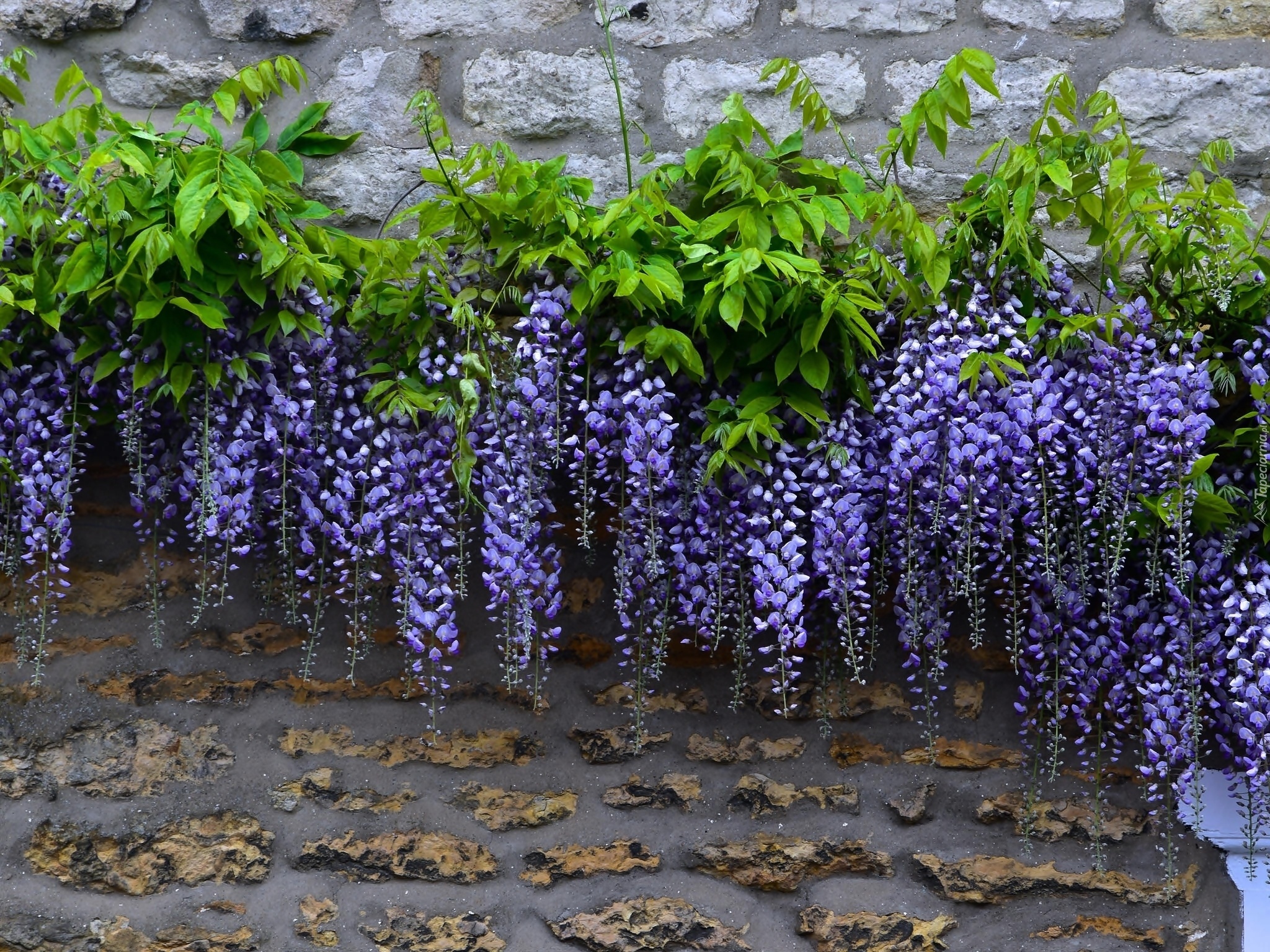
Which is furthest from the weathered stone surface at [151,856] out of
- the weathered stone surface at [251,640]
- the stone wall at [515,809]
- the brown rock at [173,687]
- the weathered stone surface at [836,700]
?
the weathered stone surface at [836,700]

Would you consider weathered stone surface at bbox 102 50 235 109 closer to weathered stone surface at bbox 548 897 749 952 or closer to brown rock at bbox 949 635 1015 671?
weathered stone surface at bbox 548 897 749 952

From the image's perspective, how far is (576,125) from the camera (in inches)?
107

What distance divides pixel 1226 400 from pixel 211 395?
200 cm

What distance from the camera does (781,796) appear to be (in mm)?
2506

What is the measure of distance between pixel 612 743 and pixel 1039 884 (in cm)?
93

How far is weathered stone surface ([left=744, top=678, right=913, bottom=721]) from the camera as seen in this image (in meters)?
2.54

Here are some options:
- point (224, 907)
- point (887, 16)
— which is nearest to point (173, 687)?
point (224, 907)

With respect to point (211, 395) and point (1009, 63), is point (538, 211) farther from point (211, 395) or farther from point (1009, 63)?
point (1009, 63)

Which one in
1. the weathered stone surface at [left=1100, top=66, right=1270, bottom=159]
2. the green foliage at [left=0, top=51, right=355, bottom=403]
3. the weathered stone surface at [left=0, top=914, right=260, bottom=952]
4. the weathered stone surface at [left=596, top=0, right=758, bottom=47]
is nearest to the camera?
the green foliage at [left=0, top=51, right=355, bottom=403]

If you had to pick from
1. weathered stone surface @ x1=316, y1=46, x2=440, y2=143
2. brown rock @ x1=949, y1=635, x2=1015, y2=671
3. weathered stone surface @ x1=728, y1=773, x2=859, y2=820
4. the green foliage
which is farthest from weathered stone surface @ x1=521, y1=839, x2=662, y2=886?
weathered stone surface @ x1=316, y1=46, x2=440, y2=143

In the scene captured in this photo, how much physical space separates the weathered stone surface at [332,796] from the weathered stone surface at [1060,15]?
218 centimetres

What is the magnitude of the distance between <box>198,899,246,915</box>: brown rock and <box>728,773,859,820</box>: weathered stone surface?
3.38 feet

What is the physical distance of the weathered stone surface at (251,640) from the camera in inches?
101

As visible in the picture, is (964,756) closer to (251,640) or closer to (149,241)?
(251,640)
